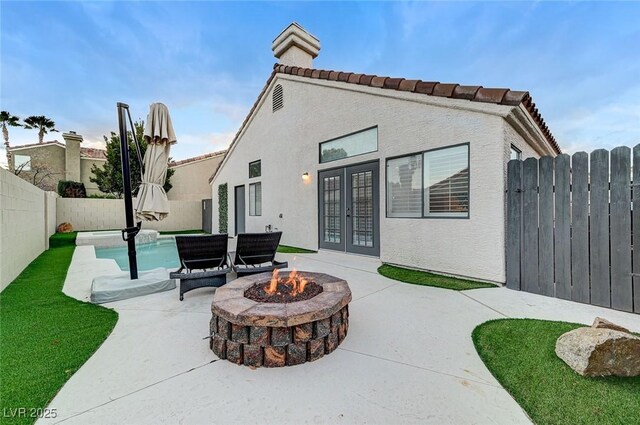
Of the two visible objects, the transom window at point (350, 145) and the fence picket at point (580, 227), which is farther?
the transom window at point (350, 145)

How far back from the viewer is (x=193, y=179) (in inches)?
857

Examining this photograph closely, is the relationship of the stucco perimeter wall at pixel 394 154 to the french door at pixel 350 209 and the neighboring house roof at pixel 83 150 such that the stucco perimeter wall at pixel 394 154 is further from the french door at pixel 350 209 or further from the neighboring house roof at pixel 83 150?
the neighboring house roof at pixel 83 150

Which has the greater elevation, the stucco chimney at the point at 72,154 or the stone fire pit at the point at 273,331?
the stucco chimney at the point at 72,154

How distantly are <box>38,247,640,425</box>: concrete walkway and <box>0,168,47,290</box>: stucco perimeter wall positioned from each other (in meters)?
3.10

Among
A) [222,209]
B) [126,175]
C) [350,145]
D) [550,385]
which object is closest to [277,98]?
[350,145]

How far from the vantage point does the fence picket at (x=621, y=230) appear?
141 inches

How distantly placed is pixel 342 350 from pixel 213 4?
1092 centimetres

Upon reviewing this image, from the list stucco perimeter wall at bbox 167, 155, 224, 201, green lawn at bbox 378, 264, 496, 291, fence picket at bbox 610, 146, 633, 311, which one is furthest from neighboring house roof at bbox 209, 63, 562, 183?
stucco perimeter wall at bbox 167, 155, 224, 201

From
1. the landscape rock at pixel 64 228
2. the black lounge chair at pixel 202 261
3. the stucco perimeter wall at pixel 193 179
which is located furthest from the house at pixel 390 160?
the stucco perimeter wall at pixel 193 179

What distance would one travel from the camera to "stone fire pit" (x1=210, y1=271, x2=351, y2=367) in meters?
2.41

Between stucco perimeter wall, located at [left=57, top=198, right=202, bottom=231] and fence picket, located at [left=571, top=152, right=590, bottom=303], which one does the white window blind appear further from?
fence picket, located at [left=571, top=152, right=590, bottom=303]

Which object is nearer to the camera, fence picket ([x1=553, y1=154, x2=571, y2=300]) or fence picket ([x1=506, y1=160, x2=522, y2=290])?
fence picket ([x1=553, y1=154, x2=571, y2=300])

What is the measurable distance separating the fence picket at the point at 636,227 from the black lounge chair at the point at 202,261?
6137 millimetres

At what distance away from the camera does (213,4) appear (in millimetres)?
8586
